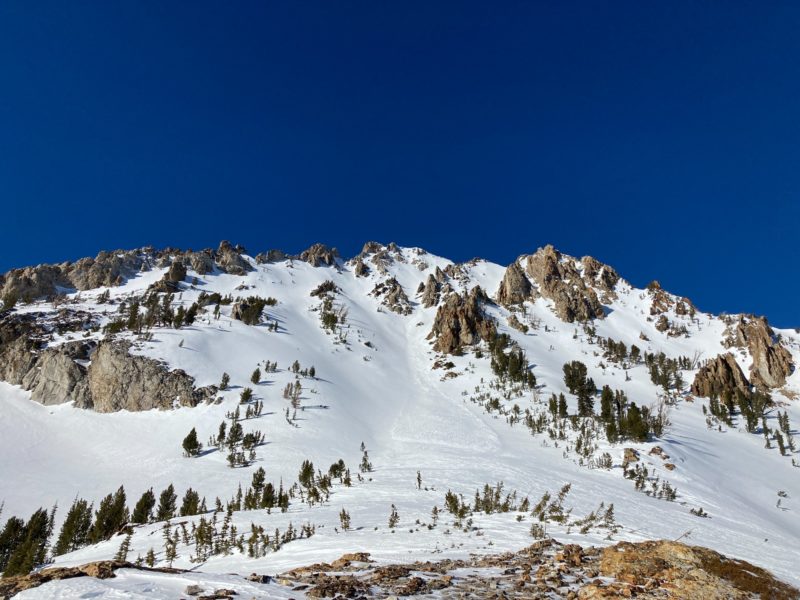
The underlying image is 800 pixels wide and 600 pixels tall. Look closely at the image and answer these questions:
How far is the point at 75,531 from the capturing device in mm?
24312

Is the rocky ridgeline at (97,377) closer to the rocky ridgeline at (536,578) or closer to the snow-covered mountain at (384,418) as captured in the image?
the snow-covered mountain at (384,418)

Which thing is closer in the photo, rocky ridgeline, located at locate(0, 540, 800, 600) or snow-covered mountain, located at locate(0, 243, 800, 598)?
rocky ridgeline, located at locate(0, 540, 800, 600)

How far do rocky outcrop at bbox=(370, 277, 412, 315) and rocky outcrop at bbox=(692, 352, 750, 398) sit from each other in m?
62.1

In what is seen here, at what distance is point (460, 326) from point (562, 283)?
128ft

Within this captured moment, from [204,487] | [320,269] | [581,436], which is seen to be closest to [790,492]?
[581,436]

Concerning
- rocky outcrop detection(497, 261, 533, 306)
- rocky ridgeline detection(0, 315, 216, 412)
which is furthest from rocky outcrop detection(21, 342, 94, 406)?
rocky outcrop detection(497, 261, 533, 306)

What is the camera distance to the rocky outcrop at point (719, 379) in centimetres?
6850

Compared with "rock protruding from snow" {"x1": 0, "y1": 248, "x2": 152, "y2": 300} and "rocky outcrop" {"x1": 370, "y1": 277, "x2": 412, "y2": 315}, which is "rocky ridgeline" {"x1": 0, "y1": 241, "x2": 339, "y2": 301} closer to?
"rock protruding from snow" {"x1": 0, "y1": 248, "x2": 152, "y2": 300}

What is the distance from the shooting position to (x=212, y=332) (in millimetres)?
63500

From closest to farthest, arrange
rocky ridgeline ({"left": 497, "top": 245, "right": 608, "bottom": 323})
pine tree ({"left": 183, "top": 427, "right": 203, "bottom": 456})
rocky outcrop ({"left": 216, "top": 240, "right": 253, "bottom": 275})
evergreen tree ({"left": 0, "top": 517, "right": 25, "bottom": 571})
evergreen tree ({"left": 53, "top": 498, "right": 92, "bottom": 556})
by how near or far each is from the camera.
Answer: evergreen tree ({"left": 0, "top": 517, "right": 25, "bottom": 571}) < evergreen tree ({"left": 53, "top": 498, "right": 92, "bottom": 556}) < pine tree ({"left": 183, "top": 427, "right": 203, "bottom": 456}) < rocky ridgeline ({"left": 497, "top": 245, "right": 608, "bottom": 323}) < rocky outcrop ({"left": 216, "top": 240, "right": 253, "bottom": 275})

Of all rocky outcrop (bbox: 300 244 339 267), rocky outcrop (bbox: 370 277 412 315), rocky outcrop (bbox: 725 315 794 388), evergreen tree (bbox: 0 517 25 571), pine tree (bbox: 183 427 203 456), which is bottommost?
evergreen tree (bbox: 0 517 25 571)

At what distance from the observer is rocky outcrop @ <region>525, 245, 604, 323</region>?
333ft

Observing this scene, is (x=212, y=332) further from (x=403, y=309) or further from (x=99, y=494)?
(x=403, y=309)

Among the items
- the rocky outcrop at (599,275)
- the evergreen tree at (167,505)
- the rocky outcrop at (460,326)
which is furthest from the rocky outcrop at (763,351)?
the evergreen tree at (167,505)
